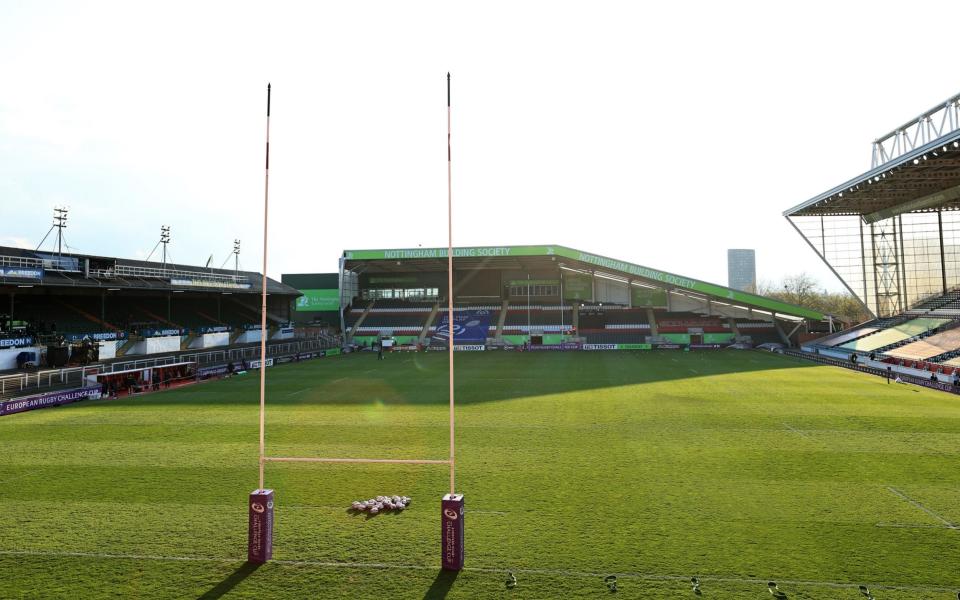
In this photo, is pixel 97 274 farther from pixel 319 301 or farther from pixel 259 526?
pixel 259 526

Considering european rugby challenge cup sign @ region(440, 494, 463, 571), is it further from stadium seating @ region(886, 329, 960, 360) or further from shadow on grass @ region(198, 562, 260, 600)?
stadium seating @ region(886, 329, 960, 360)

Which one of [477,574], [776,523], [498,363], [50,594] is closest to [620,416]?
[776,523]

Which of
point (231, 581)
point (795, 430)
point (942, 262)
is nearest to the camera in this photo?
point (231, 581)

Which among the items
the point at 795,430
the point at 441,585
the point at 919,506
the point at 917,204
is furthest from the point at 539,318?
the point at 441,585

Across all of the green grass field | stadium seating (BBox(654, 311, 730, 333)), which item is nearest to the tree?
stadium seating (BBox(654, 311, 730, 333))

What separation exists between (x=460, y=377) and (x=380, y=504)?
68.0ft

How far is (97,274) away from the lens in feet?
117

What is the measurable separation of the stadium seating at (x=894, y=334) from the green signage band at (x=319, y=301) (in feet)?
191

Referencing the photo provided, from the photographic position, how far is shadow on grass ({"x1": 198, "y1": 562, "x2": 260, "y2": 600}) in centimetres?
684

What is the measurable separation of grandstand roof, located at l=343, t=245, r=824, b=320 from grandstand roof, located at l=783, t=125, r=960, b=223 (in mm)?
10281

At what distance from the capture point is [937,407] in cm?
1994

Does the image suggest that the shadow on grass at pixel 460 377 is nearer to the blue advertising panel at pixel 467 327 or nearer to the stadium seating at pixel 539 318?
the blue advertising panel at pixel 467 327

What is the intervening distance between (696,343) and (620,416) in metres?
41.3

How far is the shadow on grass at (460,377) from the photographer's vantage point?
23344 mm
